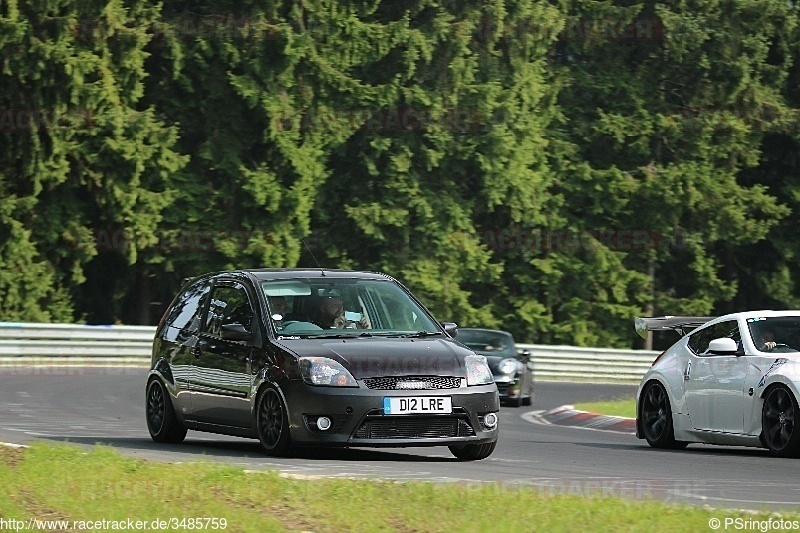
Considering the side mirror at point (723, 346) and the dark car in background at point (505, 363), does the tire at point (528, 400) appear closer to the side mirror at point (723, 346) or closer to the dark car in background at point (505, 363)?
the dark car in background at point (505, 363)

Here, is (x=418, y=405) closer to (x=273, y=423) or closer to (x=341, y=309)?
(x=273, y=423)

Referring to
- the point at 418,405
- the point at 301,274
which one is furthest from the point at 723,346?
the point at 301,274

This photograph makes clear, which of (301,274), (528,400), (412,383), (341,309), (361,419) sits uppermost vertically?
(301,274)

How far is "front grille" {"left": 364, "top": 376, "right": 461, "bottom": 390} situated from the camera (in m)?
12.8

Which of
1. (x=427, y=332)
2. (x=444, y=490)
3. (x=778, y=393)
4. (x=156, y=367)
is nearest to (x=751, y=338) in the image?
(x=778, y=393)

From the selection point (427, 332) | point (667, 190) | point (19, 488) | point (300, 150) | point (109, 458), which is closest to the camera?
point (19, 488)

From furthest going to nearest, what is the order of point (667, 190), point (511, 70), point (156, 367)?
point (667, 190), point (511, 70), point (156, 367)

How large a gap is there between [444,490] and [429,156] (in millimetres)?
34925

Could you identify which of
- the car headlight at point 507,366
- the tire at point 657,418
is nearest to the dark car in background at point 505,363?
the car headlight at point 507,366

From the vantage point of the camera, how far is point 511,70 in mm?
46594

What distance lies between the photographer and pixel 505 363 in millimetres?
28453

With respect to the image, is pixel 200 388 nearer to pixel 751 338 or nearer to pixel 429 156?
pixel 751 338

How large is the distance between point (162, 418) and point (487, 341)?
51.4 ft

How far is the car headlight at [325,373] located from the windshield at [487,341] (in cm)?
1673
